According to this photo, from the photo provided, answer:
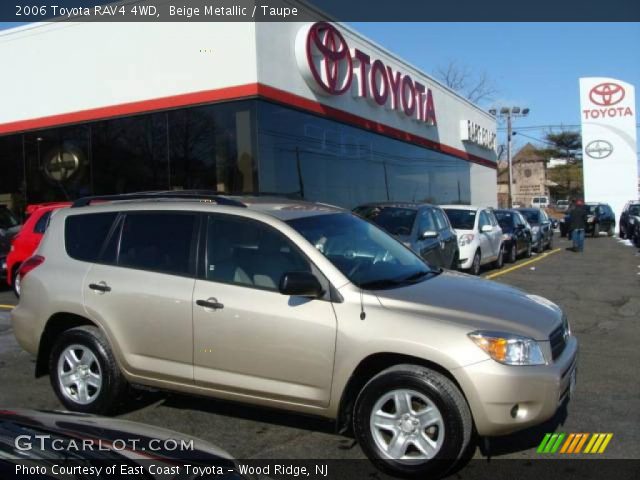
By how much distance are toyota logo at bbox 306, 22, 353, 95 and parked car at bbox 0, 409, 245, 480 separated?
497 inches

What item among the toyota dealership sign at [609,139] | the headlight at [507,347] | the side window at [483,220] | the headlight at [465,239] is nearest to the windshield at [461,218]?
the side window at [483,220]

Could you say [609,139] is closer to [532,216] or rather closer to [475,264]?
[532,216]

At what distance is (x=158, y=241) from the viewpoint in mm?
5000

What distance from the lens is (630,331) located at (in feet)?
26.8

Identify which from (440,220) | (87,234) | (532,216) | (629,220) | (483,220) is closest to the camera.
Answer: (87,234)

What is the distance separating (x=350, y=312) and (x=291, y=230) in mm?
801

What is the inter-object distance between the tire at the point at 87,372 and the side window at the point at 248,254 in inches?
45.0

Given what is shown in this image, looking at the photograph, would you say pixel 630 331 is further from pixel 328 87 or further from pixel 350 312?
pixel 328 87

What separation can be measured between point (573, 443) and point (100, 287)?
3.66 m

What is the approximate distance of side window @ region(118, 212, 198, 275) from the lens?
15.9 feet

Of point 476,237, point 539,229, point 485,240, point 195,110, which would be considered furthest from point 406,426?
point 539,229

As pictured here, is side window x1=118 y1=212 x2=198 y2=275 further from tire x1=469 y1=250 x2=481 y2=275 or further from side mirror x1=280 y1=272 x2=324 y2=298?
tire x1=469 y1=250 x2=481 y2=275

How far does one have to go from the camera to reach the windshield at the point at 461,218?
1459 centimetres

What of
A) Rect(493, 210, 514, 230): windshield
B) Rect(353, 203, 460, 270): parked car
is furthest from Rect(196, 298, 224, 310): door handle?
Rect(493, 210, 514, 230): windshield
